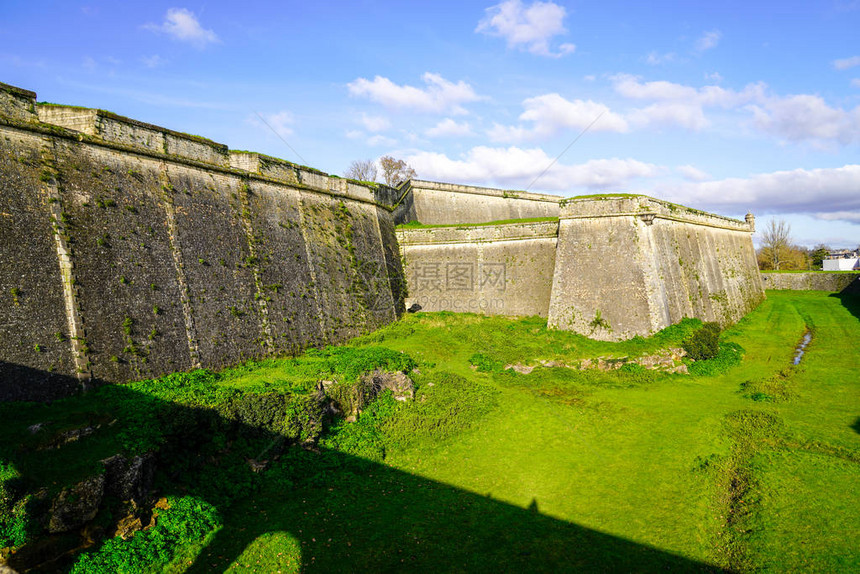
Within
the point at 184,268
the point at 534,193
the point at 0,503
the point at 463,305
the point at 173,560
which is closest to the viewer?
the point at 0,503

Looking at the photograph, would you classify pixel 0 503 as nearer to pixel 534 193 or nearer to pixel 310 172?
pixel 310 172

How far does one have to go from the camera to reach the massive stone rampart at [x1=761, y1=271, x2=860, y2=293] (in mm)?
35662

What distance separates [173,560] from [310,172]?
52.9 ft

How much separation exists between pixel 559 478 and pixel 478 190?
25794 millimetres

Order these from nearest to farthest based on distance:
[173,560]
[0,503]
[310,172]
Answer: [0,503] → [173,560] → [310,172]

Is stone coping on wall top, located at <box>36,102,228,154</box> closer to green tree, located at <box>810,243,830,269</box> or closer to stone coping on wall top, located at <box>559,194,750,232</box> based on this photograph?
stone coping on wall top, located at <box>559,194,750,232</box>

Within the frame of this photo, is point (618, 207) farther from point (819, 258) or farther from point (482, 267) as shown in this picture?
point (819, 258)

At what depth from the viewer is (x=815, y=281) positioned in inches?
1532

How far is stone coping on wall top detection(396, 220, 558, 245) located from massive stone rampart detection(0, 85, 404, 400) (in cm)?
806

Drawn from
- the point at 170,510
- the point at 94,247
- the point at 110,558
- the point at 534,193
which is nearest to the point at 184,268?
the point at 94,247

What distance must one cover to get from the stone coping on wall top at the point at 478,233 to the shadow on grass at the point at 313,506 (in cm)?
1701

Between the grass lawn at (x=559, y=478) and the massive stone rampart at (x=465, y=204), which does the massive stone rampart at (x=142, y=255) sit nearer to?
the grass lawn at (x=559, y=478)

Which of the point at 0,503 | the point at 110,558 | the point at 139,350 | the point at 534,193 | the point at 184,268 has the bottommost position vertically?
the point at 110,558

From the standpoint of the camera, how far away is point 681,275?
2236 cm
